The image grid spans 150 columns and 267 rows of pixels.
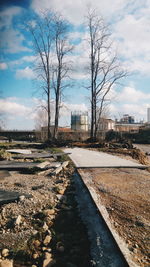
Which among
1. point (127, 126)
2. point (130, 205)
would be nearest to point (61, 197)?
point (130, 205)

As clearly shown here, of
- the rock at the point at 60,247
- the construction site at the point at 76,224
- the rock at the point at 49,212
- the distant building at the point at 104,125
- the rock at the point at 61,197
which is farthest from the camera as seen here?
the distant building at the point at 104,125

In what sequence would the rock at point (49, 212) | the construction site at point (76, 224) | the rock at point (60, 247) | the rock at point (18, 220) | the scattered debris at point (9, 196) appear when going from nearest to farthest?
the construction site at point (76, 224), the rock at point (60, 247), the rock at point (18, 220), the rock at point (49, 212), the scattered debris at point (9, 196)

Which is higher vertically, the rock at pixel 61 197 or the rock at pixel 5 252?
the rock at pixel 61 197

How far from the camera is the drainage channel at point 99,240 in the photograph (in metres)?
1.79

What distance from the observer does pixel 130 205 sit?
3016mm

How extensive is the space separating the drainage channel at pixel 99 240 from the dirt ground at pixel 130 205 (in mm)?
138

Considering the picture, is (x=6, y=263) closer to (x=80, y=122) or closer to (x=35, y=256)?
(x=35, y=256)

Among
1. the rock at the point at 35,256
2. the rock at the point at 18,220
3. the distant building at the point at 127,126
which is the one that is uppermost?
the distant building at the point at 127,126

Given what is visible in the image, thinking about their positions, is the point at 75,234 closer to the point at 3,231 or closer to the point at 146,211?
the point at 3,231

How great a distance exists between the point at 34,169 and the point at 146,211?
3678 millimetres

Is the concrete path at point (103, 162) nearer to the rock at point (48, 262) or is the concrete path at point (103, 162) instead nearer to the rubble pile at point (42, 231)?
the rubble pile at point (42, 231)

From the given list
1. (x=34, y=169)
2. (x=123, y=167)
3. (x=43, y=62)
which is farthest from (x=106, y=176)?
(x=43, y=62)

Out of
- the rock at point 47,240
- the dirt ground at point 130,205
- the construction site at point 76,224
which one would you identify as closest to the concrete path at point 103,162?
the dirt ground at point 130,205

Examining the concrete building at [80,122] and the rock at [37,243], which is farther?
the concrete building at [80,122]
